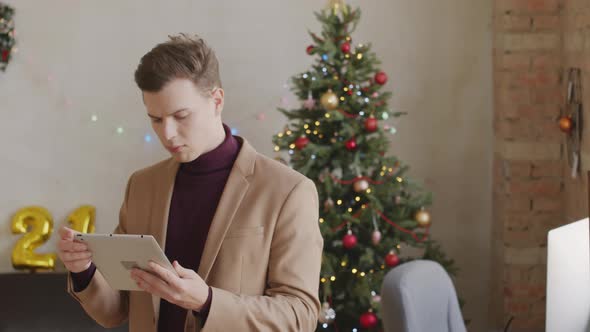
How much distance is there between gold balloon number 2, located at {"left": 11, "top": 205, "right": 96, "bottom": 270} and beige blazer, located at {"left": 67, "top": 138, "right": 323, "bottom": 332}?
2519mm

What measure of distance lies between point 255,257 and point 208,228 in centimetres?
13

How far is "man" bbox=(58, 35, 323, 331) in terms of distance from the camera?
1975 millimetres

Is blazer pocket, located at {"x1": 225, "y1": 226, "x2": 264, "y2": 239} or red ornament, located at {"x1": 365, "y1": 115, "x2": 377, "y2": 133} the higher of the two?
blazer pocket, located at {"x1": 225, "y1": 226, "x2": 264, "y2": 239}

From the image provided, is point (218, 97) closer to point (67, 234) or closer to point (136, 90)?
point (67, 234)

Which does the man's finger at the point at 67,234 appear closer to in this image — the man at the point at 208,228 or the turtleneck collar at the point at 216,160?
the man at the point at 208,228

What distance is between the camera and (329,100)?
398 cm

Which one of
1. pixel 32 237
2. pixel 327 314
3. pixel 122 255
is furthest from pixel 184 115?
pixel 32 237

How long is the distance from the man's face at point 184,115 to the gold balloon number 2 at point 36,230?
105 inches

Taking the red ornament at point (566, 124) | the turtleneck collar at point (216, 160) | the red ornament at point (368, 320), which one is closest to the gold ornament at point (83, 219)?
the red ornament at point (368, 320)

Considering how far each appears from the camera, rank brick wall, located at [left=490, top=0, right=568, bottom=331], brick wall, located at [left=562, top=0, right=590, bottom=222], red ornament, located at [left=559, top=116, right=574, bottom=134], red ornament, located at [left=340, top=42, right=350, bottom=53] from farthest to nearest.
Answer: brick wall, located at [left=490, top=0, right=568, bottom=331] → red ornament, located at [left=340, top=42, right=350, bottom=53] → red ornament, located at [left=559, top=116, right=574, bottom=134] → brick wall, located at [left=562, top=0, right=590, bottom=222]

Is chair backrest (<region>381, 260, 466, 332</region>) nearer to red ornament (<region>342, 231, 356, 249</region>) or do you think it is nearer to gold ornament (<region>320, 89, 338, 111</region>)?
red ornament (<region>342, 231, 356, 249</region>)

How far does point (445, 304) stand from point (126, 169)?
2412mm

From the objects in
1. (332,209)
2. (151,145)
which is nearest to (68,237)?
(332,209)

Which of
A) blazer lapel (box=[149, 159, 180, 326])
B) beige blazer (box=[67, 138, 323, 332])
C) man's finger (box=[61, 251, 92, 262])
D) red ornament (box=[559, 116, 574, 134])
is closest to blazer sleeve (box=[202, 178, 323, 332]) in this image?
beige blazer (box=[67, 138, 323, 332])
